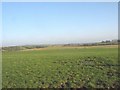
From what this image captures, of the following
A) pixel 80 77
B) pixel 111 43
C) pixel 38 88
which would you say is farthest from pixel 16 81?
pixel 111 43

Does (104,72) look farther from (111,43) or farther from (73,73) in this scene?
(111,43)

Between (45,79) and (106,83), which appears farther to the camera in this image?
(45,79)

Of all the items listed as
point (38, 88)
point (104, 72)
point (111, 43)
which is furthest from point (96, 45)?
point (38, 88)

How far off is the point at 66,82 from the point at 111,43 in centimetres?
4330

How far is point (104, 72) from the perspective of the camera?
19328 millimetres

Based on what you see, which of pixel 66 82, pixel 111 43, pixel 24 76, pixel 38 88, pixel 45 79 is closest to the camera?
pixel 38 88

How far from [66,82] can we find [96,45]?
46.3m

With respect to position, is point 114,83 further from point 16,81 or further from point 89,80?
point 16,81

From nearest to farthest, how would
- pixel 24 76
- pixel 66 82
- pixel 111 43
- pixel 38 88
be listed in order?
pixel 38 88 → pixel 66 82 → pixel 24 76 → pixel 111 43

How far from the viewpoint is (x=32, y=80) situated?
17203mm

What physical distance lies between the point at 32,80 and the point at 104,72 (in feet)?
17.9

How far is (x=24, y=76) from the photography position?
1889cm

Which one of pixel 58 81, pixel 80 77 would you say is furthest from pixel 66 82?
pixel 80 77

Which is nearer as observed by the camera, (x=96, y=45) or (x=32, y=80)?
(x=32, y=80)
